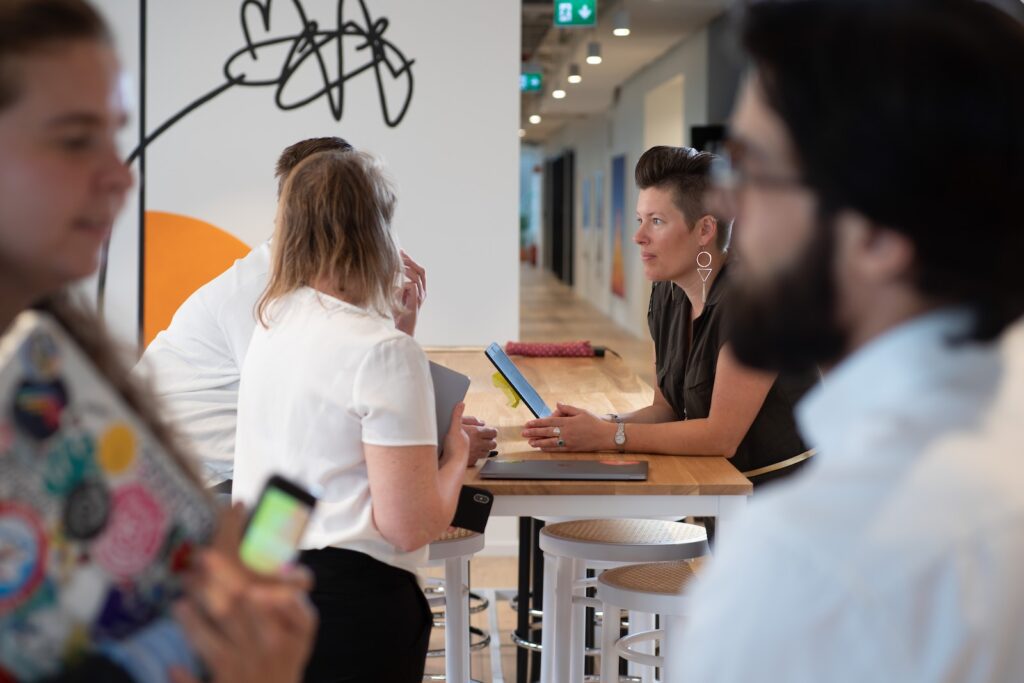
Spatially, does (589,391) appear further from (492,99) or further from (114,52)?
(114,52)

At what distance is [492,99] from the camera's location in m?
5.42

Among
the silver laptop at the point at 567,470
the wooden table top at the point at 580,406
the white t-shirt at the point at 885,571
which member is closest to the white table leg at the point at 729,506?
the wooden table top at the point at 580,406

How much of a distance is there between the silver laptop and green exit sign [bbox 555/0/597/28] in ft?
14.3

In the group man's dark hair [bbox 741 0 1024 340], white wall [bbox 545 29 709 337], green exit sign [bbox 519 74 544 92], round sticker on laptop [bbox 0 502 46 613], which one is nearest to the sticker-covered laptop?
round sticker on laptop [bbox 0 502 46 613]

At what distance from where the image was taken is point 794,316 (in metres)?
0.92

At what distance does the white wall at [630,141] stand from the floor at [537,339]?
0.35 meters

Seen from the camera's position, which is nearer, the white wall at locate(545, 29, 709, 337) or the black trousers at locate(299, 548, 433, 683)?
the black trousers at locate(299, 548, 433, 683)

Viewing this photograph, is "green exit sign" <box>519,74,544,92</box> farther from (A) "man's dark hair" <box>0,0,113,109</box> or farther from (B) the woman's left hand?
(A) "man's dark hair" <box>0,0,113,109</box>

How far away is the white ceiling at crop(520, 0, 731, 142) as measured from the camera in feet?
33.4

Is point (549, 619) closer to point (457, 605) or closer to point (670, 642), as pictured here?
point (457, 605)

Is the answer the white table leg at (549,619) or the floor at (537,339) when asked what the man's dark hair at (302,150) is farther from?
the floor at (537,339)

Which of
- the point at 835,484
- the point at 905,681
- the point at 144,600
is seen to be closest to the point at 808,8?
the point at 835,484

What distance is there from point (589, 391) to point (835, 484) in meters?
2.94

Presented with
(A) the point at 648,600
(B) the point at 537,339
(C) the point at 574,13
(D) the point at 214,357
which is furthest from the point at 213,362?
(B) the point at 537,339
